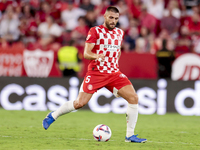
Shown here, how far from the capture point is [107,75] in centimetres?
628

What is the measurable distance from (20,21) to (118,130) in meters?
8.68

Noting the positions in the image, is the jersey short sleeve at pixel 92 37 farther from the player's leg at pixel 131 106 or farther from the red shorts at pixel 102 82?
the player's leg at pixel 131 106

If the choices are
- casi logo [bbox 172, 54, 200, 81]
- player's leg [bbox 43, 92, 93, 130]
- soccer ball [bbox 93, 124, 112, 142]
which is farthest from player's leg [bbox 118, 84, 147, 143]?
casi logo [bbox 172, 54, 200, 81]

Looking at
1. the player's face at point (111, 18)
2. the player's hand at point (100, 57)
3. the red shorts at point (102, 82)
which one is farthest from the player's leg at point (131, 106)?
the player's face at point (111, 18)

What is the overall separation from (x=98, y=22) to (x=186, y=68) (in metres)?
3.97

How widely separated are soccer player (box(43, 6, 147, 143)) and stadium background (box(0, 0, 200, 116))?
4785 mm

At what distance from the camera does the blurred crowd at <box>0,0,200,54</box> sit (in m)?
13.1

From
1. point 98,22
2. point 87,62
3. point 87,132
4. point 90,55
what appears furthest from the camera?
point 98,22

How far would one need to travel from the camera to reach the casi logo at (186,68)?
12.2 meters

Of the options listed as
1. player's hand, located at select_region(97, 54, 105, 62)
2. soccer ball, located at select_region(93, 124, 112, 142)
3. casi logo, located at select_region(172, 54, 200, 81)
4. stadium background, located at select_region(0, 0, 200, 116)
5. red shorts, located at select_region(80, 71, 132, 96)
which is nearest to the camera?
player's hand, located at select_region(97, 54, 105, 62)

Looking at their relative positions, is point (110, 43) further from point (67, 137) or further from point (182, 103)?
point (182, 103)

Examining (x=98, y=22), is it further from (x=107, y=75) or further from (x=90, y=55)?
(x=90, y=55)

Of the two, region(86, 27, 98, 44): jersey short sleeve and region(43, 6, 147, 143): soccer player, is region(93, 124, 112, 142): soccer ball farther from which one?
region(86, 27, 98, 44): jersey short sleeve

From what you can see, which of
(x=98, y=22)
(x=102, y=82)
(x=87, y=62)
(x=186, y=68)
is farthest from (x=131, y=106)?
(x=98, y=22)
